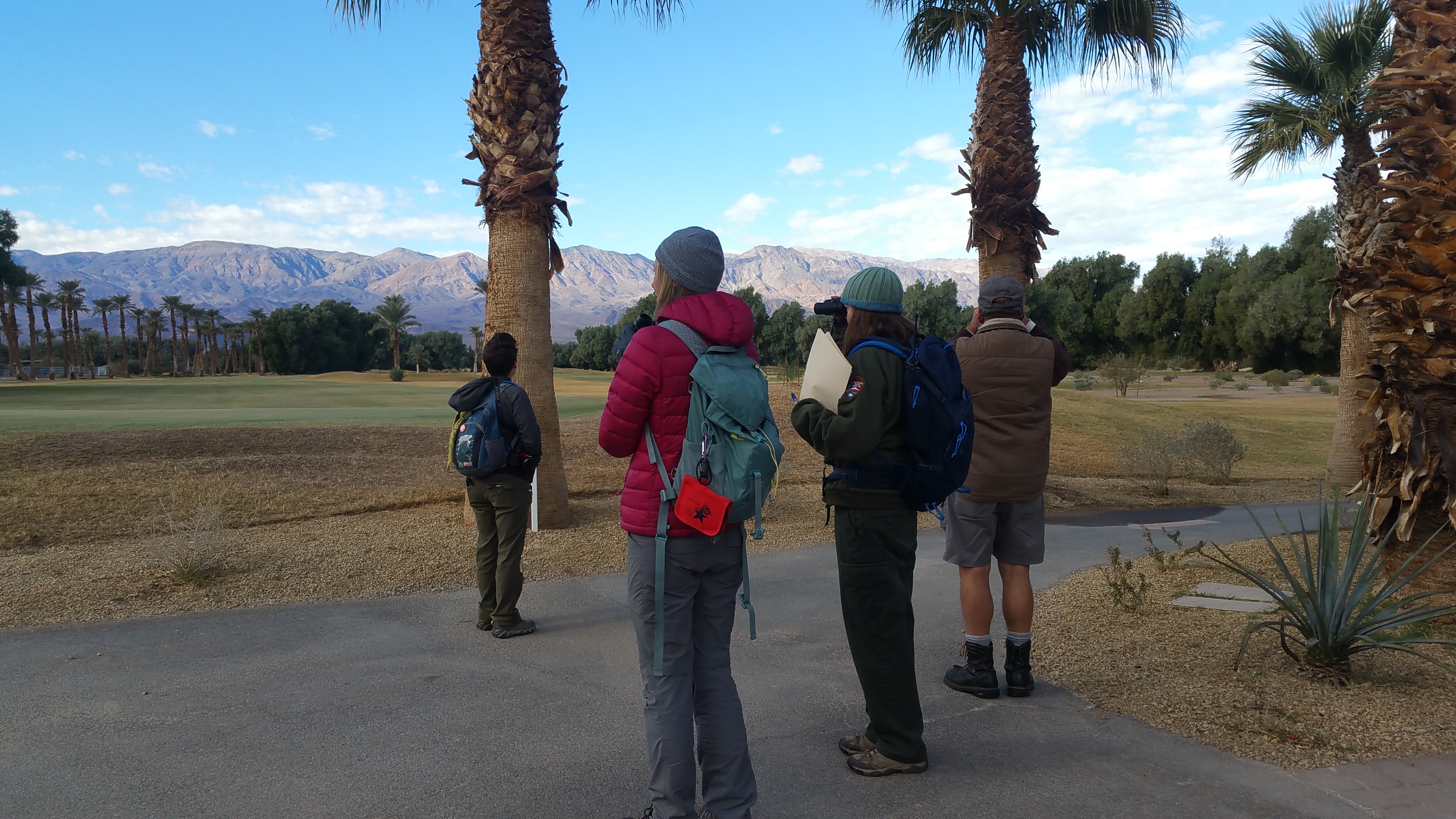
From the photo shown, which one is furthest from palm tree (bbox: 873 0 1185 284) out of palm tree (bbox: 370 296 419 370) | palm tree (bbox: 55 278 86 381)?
palm tree (bbox: 55 278 86 381)

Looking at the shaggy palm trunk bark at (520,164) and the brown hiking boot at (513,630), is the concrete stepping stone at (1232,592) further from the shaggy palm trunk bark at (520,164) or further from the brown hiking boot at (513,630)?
the shaggy palm trunk bark at (520,164)

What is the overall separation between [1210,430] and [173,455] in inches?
621

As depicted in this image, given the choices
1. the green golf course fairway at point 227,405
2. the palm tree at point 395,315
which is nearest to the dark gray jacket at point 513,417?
the green golf course fairway at point 227,405

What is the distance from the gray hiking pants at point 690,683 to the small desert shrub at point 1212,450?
12.3 meters

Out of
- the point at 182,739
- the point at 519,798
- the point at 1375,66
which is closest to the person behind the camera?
the point at 519,798

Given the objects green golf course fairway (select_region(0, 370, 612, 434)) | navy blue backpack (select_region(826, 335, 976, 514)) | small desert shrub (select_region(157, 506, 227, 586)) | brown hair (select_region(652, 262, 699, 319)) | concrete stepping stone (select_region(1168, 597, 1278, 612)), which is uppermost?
brown hair (select_region(652, 262, 699, 319))

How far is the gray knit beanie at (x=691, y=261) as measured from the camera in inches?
119

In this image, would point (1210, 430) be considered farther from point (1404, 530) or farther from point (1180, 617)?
point (1180, 617)

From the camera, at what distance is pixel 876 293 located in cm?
344

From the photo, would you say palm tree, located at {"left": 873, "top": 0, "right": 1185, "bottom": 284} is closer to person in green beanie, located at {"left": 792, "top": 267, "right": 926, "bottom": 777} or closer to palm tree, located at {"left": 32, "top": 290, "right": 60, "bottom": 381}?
person in green beanie, located at {"left": 792, "top": 267, "right": 926, "bottom": 777}

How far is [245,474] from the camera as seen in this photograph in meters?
10.6

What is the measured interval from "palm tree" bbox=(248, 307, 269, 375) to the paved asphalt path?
78.8m

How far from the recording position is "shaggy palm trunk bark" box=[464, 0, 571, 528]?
334 inches

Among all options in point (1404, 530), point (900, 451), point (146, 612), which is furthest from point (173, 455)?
point (1404, 530)
